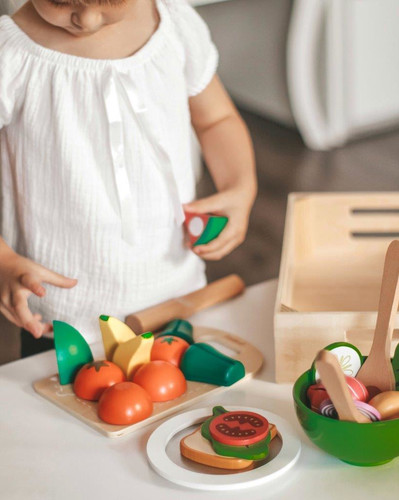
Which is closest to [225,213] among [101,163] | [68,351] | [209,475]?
[101,163]

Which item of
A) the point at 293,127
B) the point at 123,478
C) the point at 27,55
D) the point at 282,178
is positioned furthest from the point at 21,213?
the point at 293,127

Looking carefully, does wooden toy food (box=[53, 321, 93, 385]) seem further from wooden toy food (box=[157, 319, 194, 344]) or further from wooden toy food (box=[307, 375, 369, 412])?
wooden toy food (box=[307, 375, 369, 412])

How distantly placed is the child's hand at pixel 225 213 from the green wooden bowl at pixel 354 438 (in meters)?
0.31

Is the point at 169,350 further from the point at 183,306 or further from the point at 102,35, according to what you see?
the point at 102,35

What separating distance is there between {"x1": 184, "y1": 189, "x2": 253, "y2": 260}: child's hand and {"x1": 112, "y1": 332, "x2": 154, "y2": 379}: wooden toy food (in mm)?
185

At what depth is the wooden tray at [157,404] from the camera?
1.86 ft

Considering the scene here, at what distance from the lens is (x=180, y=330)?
2.27 feet

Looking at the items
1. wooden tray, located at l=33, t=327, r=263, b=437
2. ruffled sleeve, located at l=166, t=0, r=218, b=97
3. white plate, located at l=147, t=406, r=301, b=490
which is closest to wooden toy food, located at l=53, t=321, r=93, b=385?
wooden tray, located at l=33, t=327, r=263, b=437

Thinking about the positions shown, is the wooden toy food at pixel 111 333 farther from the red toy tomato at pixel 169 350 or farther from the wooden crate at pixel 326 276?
the wooden crate at pixel 326 276

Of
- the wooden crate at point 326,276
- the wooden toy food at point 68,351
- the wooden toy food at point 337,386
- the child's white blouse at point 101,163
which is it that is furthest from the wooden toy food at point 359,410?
the child's white blouse at point 101,163

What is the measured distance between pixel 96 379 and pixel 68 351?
1.8 inches

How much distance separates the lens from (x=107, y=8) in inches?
25.0

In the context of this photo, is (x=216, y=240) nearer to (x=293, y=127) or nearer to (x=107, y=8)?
(x=107, y=8)

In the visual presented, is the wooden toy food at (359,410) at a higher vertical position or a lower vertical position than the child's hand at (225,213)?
lower
